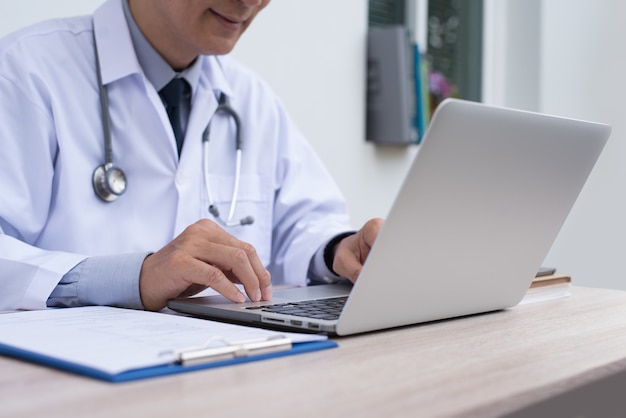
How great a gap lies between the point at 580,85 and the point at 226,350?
2.70m

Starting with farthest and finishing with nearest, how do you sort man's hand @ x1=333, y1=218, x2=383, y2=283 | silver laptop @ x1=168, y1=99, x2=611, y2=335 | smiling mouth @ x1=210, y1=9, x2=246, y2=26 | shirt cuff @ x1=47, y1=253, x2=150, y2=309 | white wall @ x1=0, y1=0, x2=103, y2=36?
white wall @ x1=0, y1=0, x2=103, y2=36 → smiling mouth @ x1=210, y1=9, x2=246, y2=26 → man's hand @ x1=333, y1=218, x2=383, y2=283 → shirt cuff @ x1=47, y1=253, x2=150, y2=309 → silver laptop @ x1=168, y1=99, x2=611, y2=335

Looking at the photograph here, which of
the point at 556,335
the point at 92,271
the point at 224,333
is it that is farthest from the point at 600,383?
the point at 92,271

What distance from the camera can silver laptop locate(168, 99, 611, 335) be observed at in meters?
0.67

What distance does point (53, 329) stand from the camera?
2.32ft

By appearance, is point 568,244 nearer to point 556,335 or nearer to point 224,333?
point 556,335

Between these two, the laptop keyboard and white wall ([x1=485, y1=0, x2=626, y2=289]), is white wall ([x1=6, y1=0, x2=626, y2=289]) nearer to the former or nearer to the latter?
white wall ([x1=485, y1=0, x2=626, y2=289])

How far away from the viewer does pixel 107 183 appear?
48.7 inches

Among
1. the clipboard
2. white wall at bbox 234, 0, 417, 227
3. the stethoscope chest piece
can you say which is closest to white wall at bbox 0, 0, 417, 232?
white wall at bbox 234, 0, 417, 227

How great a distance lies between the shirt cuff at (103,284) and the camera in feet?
3.01

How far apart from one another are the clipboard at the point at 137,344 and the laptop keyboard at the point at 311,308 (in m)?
0.08

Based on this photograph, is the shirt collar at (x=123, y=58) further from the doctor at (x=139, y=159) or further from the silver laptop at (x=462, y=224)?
the silver laptop at (x=462, y=224)

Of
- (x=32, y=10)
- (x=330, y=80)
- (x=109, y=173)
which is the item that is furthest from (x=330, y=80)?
(x=109, y=173)

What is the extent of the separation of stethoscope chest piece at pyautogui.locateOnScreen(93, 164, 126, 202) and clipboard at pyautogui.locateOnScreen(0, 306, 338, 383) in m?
0.47

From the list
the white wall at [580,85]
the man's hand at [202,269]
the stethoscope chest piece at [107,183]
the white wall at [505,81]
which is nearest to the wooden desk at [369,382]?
the man's hand at [202,269]
